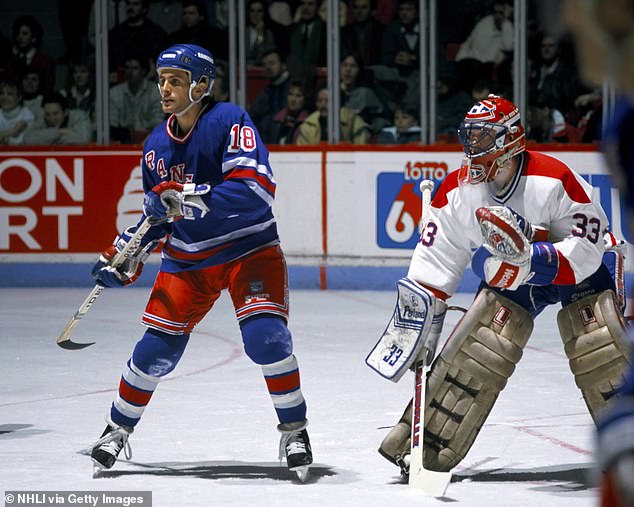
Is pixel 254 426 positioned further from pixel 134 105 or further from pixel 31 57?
pixel 31 57

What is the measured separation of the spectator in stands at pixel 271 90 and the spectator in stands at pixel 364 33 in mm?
559

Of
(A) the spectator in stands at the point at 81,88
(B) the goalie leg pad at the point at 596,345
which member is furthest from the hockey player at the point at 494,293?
(A) the spectator in stands at the point at 81,88

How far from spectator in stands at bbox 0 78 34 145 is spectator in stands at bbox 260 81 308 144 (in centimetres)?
174

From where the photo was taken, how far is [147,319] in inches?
159

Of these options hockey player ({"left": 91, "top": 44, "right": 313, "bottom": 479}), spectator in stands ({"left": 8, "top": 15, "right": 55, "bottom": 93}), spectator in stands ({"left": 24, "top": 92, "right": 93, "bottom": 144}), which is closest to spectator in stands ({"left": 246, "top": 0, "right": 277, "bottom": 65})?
spectator in stands ({"left": 24, "top": 92, "right": 93, "bottom": 144})

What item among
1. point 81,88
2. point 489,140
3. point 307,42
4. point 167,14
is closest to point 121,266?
point 489,140

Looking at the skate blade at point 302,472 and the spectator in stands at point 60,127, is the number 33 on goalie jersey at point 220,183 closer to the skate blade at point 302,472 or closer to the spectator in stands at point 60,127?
the skate blade at point 302,472

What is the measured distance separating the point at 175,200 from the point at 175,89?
14.9 inches

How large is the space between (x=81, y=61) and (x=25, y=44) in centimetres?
53

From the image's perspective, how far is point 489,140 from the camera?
12.4 feet

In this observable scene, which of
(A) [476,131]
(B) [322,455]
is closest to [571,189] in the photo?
(A) [476,131]

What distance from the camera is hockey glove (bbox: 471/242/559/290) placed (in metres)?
3.59

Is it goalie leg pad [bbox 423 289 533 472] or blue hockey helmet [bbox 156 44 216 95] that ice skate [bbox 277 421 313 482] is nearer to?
goalie leg pad [bbox 423 289 533 472]

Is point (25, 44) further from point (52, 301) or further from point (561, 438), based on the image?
point (561, 438)
